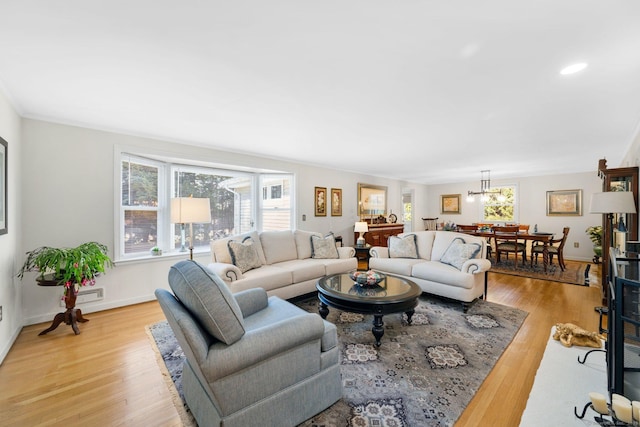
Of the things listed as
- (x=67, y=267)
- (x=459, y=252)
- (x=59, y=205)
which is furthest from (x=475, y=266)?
(x=59, y=205)

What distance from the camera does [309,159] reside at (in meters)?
5.26

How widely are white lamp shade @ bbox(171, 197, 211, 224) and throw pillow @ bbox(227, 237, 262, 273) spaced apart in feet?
1.79

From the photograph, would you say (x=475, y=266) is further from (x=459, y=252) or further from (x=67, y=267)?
(x=67, y=267)

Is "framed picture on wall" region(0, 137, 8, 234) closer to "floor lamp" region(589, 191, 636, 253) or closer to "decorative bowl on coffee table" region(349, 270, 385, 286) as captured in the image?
"decorative bowl on coffee table" region(349, 270, 385, 286)

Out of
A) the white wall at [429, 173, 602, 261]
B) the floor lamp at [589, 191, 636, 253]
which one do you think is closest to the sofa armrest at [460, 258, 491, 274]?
the floor lamp at [589, 191, 636, 253]

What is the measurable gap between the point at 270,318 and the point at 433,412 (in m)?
1.24

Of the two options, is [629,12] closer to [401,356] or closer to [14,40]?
[401,356]

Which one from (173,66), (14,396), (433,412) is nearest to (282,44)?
(173,66)

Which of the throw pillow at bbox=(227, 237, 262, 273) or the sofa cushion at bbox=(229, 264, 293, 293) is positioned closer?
the sofa cushion at bbox=(229, 264, 293, 293)

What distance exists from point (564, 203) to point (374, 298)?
7.58 meters

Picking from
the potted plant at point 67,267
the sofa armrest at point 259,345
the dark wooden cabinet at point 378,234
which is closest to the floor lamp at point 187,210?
the potted plant at point 67,267

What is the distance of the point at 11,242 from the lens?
2572 mm

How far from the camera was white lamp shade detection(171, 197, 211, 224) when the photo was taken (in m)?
3.14

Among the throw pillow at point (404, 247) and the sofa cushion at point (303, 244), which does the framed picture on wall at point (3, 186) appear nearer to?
the sofa cushion at point (303, 244)
